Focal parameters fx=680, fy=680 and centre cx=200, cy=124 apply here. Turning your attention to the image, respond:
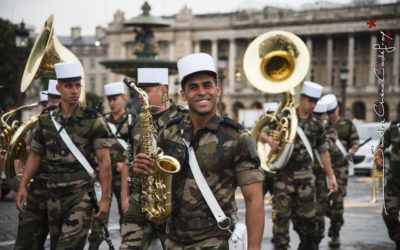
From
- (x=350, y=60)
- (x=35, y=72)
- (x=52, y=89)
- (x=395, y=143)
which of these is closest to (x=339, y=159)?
(x=395, y=143)

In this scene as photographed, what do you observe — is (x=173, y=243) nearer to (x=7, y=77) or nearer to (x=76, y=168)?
(x=76, y=168)

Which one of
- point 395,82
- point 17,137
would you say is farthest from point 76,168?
point 395,82

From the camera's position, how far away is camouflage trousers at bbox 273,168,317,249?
327 inches

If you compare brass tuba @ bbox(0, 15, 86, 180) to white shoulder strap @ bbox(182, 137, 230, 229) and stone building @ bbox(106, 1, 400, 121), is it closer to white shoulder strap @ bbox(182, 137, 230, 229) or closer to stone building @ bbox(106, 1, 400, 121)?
white shoulder strap @ bbox(182, 137, 230, 229)

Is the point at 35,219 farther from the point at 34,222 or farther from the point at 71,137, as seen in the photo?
the point at 71,137

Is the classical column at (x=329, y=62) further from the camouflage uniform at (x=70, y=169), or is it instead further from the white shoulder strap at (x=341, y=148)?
the camouflage uniform at (x=70, y=169)

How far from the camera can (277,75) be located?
912cm

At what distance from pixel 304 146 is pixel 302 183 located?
46 centimetres

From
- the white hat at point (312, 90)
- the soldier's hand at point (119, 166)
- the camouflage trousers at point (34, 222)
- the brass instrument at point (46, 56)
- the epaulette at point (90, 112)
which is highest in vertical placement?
the brass instrument at point (46, 56)

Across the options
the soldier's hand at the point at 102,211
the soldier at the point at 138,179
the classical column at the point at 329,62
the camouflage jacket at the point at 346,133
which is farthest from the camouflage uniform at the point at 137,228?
the classical column at the point at 329,62

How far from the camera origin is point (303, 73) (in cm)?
895

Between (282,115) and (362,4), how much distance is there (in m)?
78.4

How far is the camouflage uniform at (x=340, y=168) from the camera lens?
33.3ft

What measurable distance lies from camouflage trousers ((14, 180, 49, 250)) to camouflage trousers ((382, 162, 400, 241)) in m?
4.12
